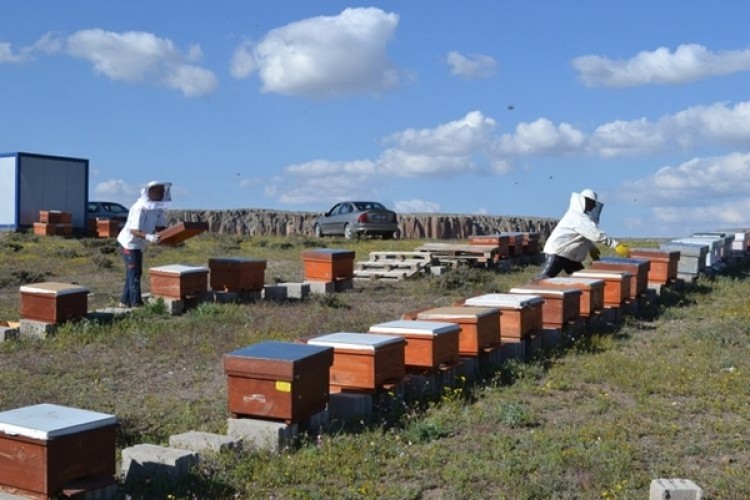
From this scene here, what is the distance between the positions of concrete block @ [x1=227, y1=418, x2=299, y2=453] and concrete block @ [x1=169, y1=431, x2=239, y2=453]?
0.13 metres

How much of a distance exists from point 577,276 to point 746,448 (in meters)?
5.86

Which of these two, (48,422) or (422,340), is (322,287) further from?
(48,422)

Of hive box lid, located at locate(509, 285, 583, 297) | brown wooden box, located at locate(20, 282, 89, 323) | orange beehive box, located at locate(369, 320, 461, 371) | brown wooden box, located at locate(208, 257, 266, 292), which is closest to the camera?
orange beehive box, located at locate(369, 320, 461, 371)

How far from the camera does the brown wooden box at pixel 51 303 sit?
10.9m

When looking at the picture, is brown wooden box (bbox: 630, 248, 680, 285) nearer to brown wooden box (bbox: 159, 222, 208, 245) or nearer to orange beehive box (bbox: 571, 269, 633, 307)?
orange beehive box (bbox: 571, 269, 633, 307)

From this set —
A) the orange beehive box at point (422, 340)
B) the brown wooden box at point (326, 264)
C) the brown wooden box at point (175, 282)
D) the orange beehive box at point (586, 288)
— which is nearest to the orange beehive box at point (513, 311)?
the orange beehive box at point (586, 288)

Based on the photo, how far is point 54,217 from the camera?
27.4 metres

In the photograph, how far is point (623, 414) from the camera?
23.8ft

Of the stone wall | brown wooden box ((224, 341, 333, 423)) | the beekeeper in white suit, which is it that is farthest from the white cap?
the stone wall

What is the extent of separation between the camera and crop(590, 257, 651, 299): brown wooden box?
43.5 ft

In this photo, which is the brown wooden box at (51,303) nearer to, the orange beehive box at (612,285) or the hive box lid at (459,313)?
the hive box lid at (459,313)

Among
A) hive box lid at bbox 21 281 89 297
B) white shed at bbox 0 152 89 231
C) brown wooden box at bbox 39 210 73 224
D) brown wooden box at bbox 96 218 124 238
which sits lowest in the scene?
hive box lid at bbox 21 281 89 297

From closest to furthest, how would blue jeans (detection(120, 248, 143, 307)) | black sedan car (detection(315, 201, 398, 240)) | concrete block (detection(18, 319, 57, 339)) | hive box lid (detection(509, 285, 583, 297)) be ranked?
hive box lid (detection(509, 285, 583, 297))
concrete block (detection(18, 319, 57, 339))
blue jeans (detection(120, 248, 143, 307))
black sedan car (detection(315, 201, 398, 240))

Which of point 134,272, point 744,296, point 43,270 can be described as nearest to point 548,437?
point 134,272
